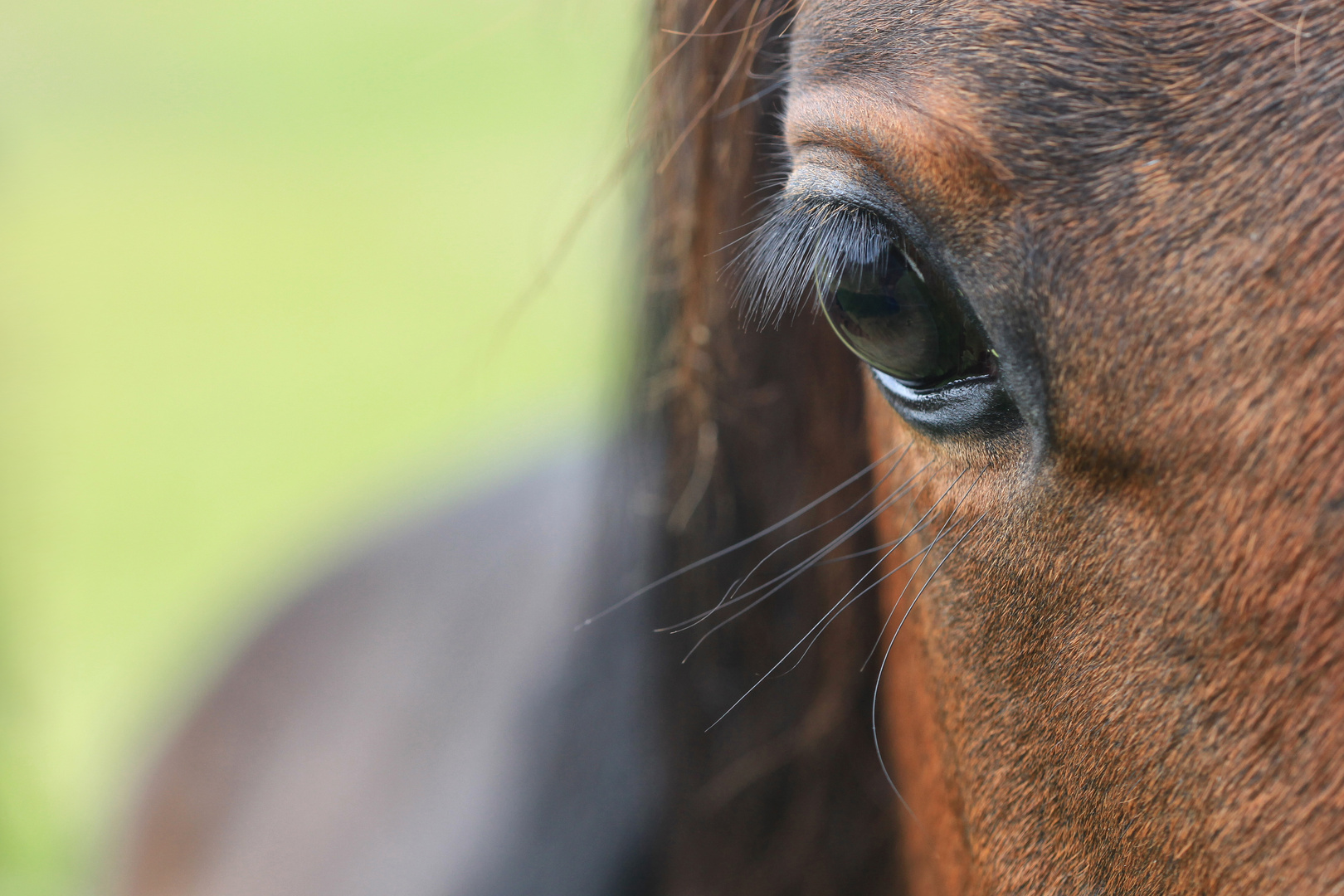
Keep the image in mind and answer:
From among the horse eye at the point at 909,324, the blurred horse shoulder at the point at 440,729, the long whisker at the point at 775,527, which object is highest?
the horse eye at the point at 909,324

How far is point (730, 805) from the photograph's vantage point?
4.21 feet

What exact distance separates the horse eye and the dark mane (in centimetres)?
28

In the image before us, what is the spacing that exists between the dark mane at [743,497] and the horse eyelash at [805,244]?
6.6 inches

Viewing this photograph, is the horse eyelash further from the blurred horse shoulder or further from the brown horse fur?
the blurred horse shoulder

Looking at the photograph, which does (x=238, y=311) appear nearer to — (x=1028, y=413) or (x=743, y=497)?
(x=743, y=497)

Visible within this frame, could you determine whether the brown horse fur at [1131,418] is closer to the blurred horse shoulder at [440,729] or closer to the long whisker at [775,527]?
the long whisker at [775,527]

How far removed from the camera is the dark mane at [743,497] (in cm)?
95

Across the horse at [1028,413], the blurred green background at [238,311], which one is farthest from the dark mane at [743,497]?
the blurred green background at [238,311]

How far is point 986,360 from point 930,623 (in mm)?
239

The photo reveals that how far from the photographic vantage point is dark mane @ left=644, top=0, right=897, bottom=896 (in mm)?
954

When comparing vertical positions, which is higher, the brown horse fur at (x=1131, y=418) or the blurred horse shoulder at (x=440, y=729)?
the brown horse fur at (x=1131, y=418)

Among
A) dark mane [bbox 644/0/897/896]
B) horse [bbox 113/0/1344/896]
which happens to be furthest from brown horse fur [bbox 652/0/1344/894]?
dark mane [bbox 644/0/897/896]

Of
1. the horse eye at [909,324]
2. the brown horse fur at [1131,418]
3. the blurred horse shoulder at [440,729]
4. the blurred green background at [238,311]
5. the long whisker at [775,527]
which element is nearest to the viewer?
the brown horse fur at [1131,418]

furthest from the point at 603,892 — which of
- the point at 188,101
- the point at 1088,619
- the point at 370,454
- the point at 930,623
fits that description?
the point at 188,101
